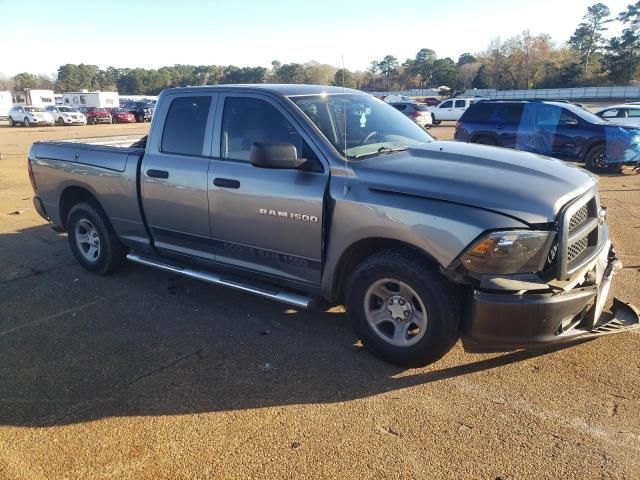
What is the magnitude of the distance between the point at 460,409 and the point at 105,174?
4076mm

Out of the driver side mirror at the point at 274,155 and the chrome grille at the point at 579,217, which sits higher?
the driver side mirror at the point at 274,155

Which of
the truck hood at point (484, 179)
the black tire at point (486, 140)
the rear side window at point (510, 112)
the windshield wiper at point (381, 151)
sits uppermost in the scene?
the rear side window at point (510, 112)

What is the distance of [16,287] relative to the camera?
17.9 ft

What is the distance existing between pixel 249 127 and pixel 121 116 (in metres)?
41.9

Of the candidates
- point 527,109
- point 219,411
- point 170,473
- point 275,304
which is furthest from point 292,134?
point 527,109

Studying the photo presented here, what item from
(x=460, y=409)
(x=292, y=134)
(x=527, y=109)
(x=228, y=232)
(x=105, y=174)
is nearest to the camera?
(x=460, y=409)

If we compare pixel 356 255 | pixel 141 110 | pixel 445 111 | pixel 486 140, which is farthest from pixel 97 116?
pixel 356 255

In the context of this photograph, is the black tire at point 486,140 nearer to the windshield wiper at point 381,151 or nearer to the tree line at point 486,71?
the windshield wiper at point 381,151

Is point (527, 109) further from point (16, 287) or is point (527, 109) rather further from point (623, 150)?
point (16, 287)

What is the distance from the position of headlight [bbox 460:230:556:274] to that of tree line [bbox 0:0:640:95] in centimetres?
4374

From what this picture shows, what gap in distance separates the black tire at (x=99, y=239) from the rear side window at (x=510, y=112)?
10.8 metres

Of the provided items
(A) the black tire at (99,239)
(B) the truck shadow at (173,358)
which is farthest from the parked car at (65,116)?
(B) the truck shadow at (173,358)

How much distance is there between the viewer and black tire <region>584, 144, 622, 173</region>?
12.3 m

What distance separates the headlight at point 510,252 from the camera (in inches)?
119
